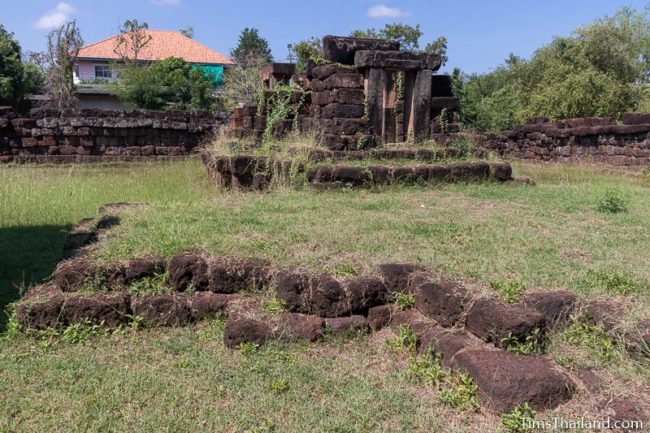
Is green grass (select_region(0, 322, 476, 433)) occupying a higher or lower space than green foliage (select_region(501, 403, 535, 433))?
lower

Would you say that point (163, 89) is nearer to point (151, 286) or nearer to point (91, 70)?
point (91, 70)

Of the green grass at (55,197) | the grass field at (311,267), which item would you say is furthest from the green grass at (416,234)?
the green grass at (55,197)

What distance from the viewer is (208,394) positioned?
126 inches

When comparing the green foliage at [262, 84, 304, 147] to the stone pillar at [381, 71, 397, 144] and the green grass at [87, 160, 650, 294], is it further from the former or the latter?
the green grass at [87, 160, 650, 294]

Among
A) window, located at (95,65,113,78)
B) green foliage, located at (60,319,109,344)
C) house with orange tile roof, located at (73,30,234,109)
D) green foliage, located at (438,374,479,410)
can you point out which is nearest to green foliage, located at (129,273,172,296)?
green foliage, located at (60,319,109,344)

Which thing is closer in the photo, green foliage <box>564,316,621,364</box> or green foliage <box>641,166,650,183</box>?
green foliage <box>564,316,621,364</box>

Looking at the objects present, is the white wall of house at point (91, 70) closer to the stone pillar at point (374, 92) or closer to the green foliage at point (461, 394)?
the stone pillar at point (374, 92)

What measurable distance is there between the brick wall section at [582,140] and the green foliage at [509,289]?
36.3 ft

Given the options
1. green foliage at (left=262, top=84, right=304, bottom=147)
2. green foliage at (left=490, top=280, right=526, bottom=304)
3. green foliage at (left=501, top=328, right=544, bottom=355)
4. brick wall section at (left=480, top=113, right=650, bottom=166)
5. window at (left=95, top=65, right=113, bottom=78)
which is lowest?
green foliage at (left=501, top=328, right=544, bottom=355)

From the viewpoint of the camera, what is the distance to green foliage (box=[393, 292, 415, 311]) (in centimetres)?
403

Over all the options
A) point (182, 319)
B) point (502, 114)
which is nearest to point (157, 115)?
point (182, 319)

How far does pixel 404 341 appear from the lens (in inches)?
146

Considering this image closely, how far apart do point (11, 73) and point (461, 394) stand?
99.8 ft

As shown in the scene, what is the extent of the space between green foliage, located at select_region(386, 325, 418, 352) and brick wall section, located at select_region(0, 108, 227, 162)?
13.7m
